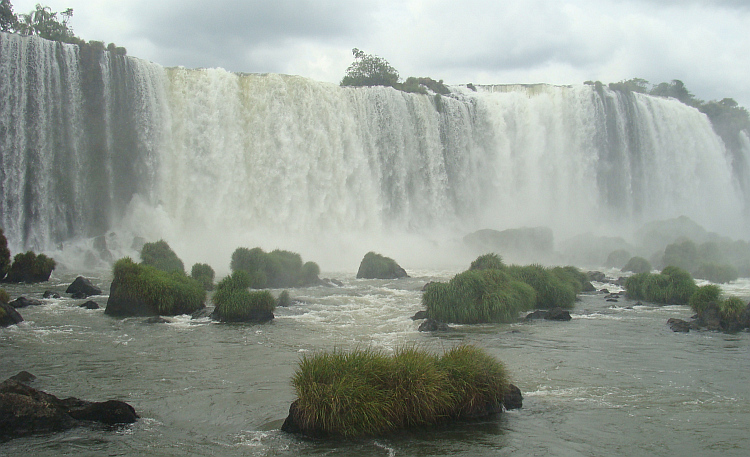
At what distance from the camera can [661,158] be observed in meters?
53.9

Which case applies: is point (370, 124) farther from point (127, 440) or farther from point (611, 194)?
point (127, 440)

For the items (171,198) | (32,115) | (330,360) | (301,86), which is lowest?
(330,360)

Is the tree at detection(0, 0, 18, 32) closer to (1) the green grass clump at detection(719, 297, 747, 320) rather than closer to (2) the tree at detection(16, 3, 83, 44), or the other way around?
(2) the tree at detection(16, 3, 83, 44)

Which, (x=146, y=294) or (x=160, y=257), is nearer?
(x=146, y=294)

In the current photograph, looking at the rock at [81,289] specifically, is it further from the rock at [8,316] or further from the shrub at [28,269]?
the rock at [8,316]

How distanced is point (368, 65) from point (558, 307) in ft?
144

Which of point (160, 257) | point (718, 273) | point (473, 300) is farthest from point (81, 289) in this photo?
point (718, 273)

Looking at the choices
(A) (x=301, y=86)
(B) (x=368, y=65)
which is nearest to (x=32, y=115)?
(A) (x=301, y=86)

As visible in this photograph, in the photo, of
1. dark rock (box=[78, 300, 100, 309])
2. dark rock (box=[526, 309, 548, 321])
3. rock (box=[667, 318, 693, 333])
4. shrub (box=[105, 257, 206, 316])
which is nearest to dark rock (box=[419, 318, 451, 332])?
dark rock (box=[526, 309, 548, 321])

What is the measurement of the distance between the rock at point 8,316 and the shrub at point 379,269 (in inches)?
594

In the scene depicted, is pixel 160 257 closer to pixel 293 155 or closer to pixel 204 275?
pixel 204 275

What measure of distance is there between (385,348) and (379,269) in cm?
1459

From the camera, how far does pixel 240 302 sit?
675 inches

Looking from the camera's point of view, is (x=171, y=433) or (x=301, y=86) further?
(x=301, y=86)
